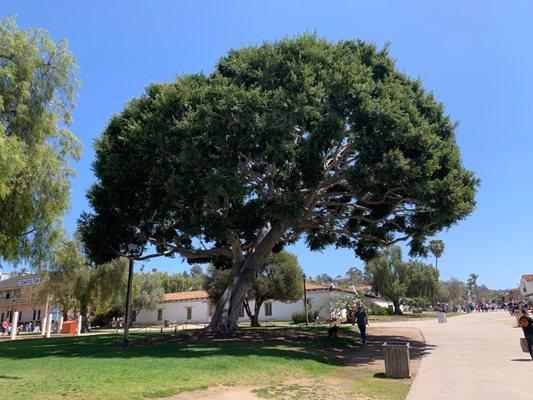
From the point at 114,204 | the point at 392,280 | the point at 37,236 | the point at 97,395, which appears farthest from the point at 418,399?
the point at 392,280

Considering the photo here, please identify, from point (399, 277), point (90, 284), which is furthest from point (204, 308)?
point (399, 277)

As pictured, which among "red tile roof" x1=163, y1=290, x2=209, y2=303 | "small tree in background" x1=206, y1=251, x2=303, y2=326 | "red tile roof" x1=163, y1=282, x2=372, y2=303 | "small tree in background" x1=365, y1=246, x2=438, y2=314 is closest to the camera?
"small tree in background" x1=206, y1=251, x2=303, y2=326

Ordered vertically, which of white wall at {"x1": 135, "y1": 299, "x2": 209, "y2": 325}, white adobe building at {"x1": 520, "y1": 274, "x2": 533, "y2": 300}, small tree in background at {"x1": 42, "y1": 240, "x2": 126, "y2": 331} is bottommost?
white wall at {"x1": 135, "y1": 299, "x2": 209, "y2": 325}

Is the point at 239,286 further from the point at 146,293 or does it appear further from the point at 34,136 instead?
the point at 146,293

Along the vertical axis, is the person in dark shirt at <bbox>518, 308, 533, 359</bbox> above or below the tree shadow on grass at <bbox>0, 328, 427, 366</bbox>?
above

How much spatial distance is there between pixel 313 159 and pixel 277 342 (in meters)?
7.50

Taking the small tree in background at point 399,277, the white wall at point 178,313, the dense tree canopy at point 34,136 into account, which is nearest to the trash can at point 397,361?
the dense tree canopy at point 34,136

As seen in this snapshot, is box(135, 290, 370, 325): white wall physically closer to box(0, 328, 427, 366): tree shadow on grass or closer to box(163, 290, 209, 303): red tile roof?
box(163, 290, 209, 303): red tile roof

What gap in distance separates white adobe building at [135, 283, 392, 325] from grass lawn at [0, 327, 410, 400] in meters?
34.7

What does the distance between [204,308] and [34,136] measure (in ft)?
164

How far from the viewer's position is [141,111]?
2083 cm

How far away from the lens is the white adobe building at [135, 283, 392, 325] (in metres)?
53.6

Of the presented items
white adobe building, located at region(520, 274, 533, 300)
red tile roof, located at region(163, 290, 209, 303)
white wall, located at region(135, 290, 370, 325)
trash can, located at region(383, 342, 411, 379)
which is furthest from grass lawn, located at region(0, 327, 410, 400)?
white adobe building, located at region(520, 274, 533, 300)

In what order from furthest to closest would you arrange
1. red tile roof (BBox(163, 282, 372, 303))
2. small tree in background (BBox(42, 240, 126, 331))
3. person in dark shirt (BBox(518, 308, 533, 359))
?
red tile roof (BBox(163, 282, 372, 303))
small tree in background (BBox(42, 240, 126, 331))
person in dark shirt (BBox(518, 308, 533, 359))
